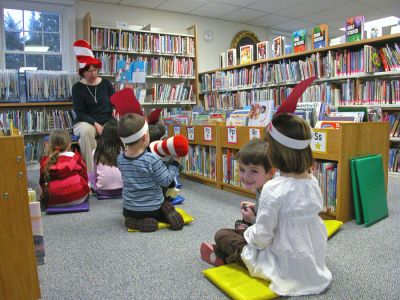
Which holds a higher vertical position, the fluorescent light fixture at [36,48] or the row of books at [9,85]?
the fluorescent light fixture at [36,48]

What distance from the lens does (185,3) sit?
213 inches

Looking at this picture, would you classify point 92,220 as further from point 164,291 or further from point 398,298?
point 398,298

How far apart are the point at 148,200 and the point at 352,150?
1.31 meters

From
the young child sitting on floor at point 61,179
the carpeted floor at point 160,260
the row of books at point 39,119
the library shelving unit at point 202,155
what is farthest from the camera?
Answer: the row of books at point 39,119

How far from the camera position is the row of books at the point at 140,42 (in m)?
4.82

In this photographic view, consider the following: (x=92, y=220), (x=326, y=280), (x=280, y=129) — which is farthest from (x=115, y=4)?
(x=326, y=280)

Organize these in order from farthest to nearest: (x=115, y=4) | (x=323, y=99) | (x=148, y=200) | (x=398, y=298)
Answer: (x=115, y=4) < (x=323, y=99) < (x=148, y=200) < (x=398, y=298)

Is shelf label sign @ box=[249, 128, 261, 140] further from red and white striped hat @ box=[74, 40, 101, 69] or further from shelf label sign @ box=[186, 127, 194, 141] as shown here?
red and white striped hat @ box=[74, 40, 101, 69]

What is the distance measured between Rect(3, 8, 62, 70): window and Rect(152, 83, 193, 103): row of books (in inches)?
57.8

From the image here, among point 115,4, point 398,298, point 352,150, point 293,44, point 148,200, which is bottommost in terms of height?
point 398,298

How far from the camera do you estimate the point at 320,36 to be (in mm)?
4031

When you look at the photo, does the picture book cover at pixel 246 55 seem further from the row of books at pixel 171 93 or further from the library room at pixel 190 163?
the row of books at pixel 171 93

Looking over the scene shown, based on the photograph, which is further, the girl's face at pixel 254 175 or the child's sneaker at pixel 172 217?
the child's sneaker at pixel 172 217

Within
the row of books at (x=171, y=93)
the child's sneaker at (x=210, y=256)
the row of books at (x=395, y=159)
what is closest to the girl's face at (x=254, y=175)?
the child's sneaker at (x=210, y=256)
